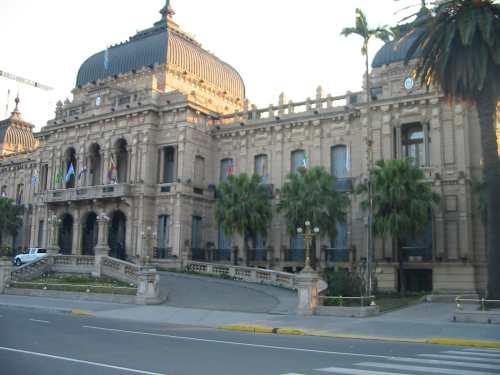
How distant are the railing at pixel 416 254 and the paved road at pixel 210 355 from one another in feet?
65.8

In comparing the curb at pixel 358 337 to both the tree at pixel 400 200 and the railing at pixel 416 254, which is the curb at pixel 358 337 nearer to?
the tree at pixel 400 200

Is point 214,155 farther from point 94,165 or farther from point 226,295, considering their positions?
point 226,295

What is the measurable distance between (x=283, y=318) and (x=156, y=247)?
2404 cm

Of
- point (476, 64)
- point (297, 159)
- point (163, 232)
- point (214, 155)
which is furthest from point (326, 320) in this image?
point (214, 155)

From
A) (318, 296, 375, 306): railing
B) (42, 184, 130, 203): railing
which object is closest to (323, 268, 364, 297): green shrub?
(318, 296, 375, 306): railing

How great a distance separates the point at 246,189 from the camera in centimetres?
4169

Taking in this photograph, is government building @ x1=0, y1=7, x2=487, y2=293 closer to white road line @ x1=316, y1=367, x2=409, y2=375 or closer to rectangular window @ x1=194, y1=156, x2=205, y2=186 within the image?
rectangular window @ x1=194, y1=156, x2=205, y2=186

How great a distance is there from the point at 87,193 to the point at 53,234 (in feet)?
14.8

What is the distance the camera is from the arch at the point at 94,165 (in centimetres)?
5388

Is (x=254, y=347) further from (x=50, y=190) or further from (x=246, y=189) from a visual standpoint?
(x=50, y=190)

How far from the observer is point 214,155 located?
51781mm

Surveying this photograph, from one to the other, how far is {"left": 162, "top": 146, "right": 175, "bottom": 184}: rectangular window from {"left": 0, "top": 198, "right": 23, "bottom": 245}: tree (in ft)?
73.6

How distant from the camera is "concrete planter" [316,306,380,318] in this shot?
26.8m

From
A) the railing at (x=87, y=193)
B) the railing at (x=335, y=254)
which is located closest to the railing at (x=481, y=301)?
the railing at (x=335, y=254)
